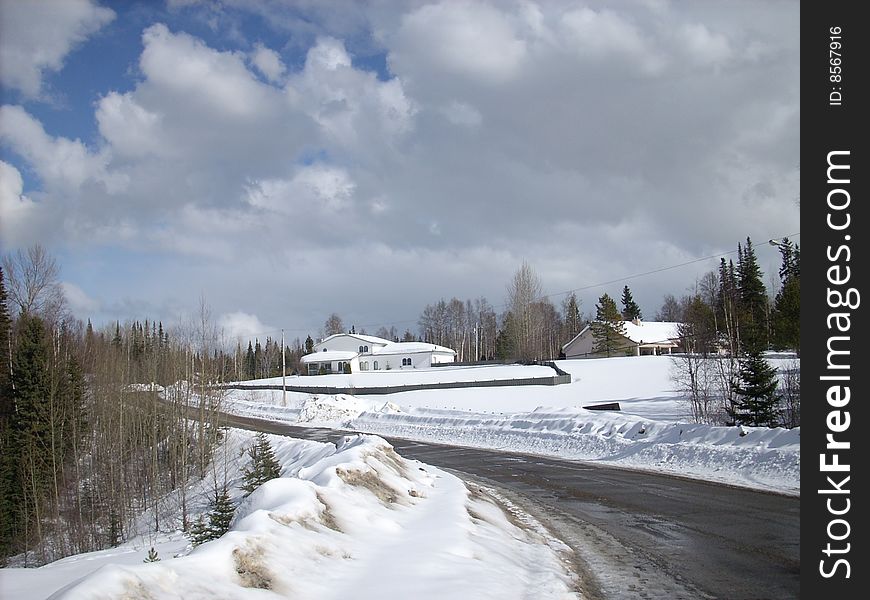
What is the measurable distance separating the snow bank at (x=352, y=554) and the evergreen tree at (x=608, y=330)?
8939 cm

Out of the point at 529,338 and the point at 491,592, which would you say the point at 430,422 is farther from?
the point at 529,338

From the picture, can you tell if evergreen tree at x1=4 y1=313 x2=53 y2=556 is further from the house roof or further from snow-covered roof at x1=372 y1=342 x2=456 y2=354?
the house roof

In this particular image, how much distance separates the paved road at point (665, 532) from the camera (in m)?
7.53

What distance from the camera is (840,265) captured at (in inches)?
331

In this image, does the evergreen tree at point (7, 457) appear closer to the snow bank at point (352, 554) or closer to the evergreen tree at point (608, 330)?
the snow bank at point (352, 554)

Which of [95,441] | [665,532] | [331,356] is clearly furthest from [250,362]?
[665,532]

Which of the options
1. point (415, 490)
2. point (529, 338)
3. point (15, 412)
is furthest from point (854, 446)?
point (529, 338)

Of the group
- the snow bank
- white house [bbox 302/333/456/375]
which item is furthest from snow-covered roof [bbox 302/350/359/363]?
the snow bank

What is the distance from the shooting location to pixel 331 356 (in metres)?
106

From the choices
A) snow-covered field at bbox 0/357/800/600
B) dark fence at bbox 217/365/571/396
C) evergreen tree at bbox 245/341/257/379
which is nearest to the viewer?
snow-covered field at bbox 0/357/800/600

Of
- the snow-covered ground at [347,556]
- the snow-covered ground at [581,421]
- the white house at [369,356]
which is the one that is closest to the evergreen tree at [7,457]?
the snow-covered ground at [581,421]

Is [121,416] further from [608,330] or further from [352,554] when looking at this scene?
[608,330]

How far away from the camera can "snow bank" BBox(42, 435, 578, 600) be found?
17.2 ft

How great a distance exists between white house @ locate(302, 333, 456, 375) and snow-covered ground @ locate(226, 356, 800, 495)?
55.4 feet
